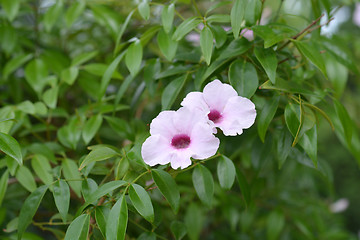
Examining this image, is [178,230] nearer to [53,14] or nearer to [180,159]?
[180,159]

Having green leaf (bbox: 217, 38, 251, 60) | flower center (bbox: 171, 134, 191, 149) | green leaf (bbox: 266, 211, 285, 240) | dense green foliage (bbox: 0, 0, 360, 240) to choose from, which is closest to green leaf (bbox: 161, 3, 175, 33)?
dense green foliage (bbox: 0, 0, 360, 240)

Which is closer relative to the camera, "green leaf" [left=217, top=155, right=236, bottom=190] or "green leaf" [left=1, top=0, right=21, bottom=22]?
"green leaf" [left=217, top=155, right=236, bottom=190]

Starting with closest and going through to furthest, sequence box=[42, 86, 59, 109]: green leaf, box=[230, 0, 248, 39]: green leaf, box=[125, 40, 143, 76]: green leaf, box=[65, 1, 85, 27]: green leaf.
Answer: box=[230, 0, 248, 39]: green leaf, box=[125, 40, 143, 76]: green leaf, box=[42, 86, 59, 109]: green leaf, box=[65, 1, 85, 27]: green leaf

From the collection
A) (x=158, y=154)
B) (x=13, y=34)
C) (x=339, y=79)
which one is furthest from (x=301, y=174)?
(x=13, y=34)

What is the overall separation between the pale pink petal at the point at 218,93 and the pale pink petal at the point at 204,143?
0.20 ft

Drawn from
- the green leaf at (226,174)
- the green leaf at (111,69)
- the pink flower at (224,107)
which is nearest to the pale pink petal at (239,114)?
the pink flower at (224,107)

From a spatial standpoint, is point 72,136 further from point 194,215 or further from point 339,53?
point 339,53

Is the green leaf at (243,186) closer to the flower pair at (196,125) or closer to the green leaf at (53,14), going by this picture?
the flower pair at (196,125)

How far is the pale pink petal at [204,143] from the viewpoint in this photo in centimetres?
53

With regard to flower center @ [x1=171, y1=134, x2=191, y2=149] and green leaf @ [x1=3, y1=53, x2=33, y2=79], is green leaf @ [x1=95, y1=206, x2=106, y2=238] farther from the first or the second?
green leaf @ [x1=3, y1=53, x2=33, y2=79]

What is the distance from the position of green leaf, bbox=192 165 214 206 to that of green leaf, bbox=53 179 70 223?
0.22 metres

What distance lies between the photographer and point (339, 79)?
2.92 feet

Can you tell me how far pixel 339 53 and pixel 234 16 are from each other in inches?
13.4

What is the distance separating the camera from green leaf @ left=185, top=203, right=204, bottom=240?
93 centimetres
